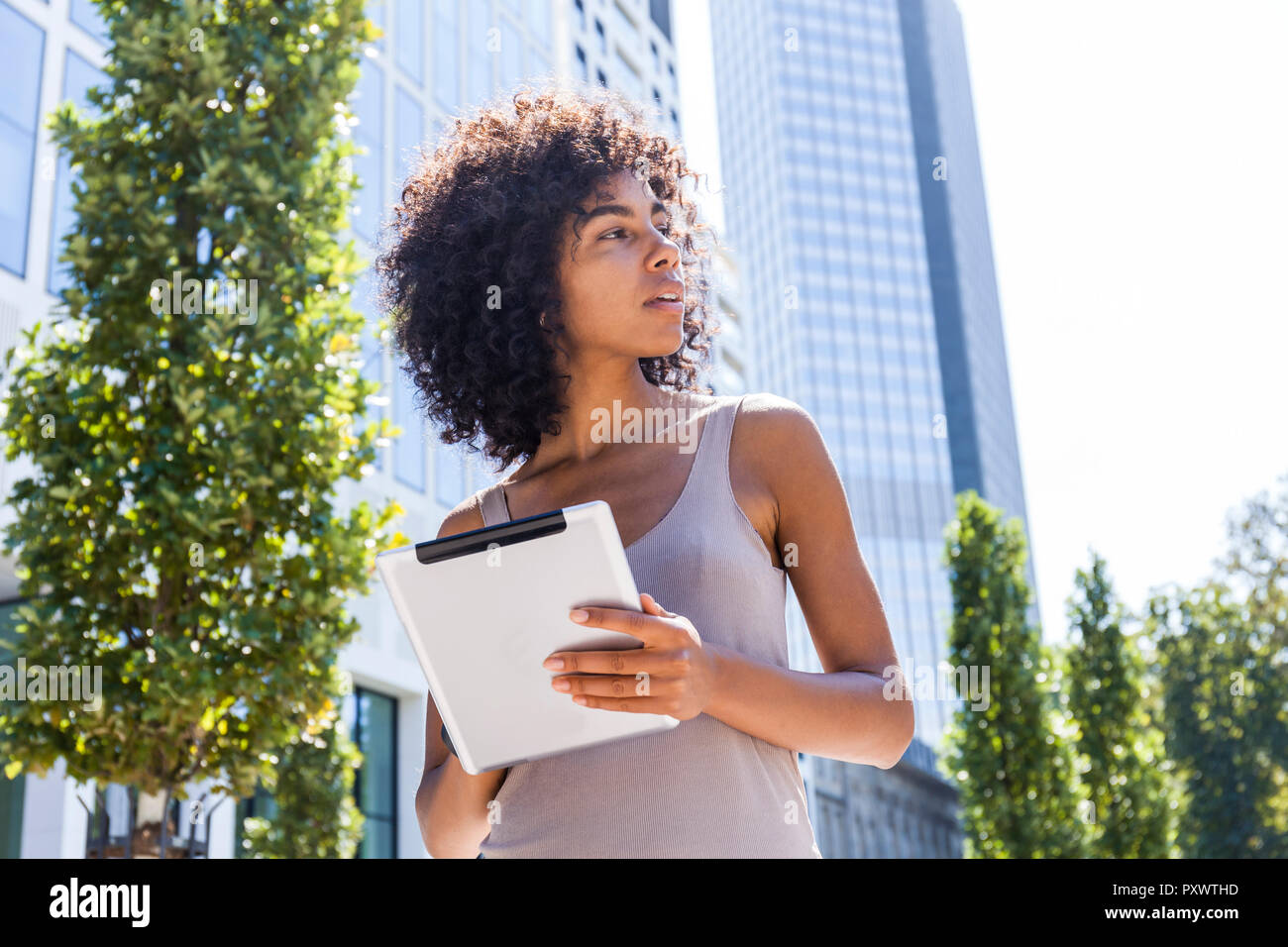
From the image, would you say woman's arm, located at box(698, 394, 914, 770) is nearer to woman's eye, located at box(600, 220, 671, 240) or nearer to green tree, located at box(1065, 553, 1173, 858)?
woman's eye, located at box(600, 220, 671, 240)

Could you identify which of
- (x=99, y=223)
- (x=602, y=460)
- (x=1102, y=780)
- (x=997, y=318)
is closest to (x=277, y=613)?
(x=99, y=223)

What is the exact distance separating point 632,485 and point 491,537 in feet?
1.69

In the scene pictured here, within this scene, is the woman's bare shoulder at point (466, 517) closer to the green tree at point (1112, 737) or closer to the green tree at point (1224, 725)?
the green tree at point (1112, 737)

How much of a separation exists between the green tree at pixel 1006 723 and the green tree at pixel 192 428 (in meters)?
13.0

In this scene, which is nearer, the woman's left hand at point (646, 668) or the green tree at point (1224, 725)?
the woman's left hand at point (646, 668)

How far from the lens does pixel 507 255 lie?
2539 mm

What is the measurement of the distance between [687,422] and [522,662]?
24.3 inches

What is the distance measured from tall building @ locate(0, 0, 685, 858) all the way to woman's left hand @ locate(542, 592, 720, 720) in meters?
1.28

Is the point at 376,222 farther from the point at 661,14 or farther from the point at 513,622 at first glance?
the point at 661,14

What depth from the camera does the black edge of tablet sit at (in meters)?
1.62

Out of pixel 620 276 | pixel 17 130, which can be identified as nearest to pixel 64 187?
pixel 17 130

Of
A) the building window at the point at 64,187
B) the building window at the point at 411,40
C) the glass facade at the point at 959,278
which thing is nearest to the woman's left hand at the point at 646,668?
the building window at the point at 64,187

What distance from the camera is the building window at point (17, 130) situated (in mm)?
11633

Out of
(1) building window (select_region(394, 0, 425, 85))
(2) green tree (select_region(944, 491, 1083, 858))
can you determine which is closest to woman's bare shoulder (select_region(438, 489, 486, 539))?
(2) green tree (select_region(944, 491, 1083, 858))
